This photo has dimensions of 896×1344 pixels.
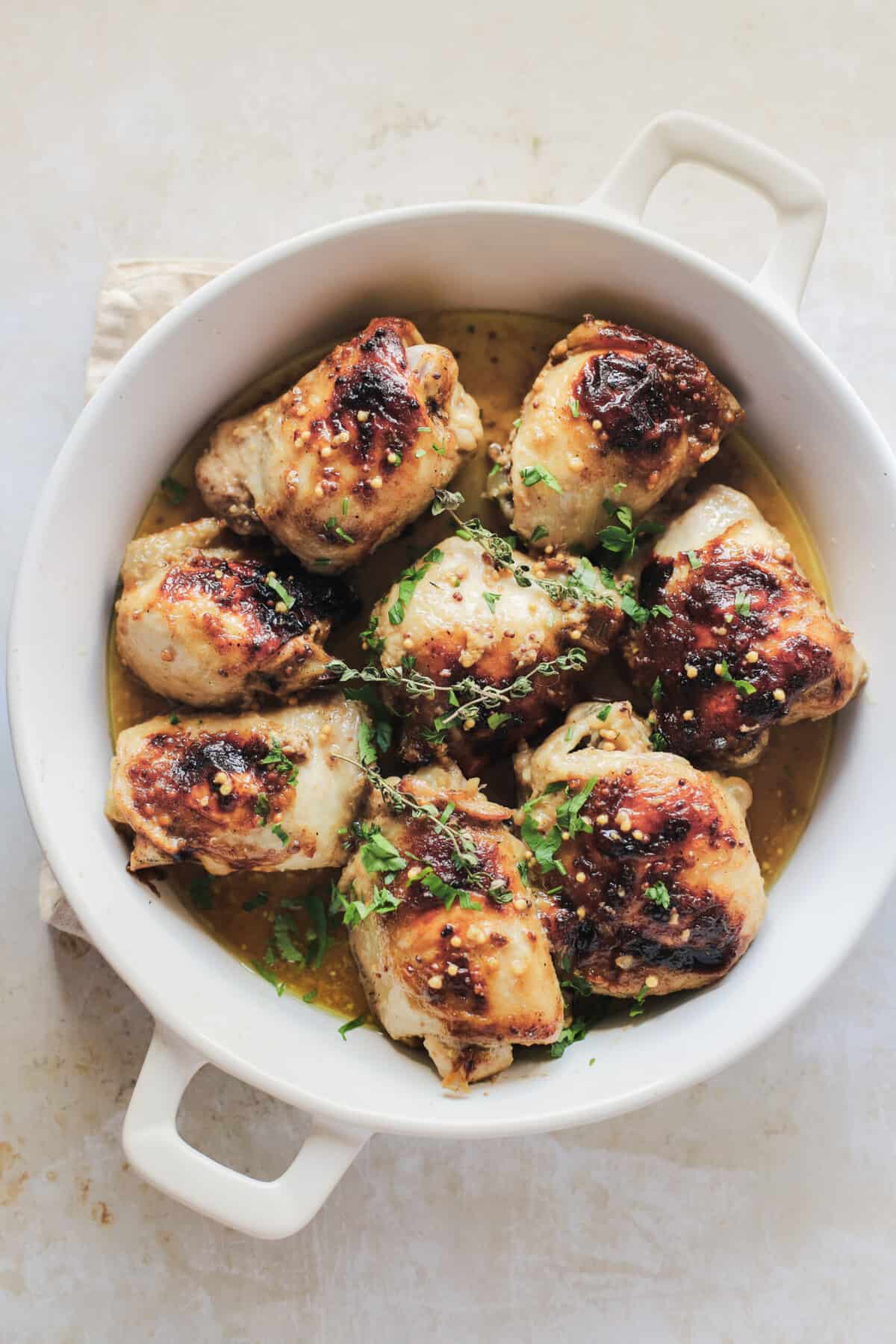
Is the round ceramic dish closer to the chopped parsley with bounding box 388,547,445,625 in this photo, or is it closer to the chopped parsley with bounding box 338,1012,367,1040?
the chopped parsley with bounding box 338,1012,367,1040

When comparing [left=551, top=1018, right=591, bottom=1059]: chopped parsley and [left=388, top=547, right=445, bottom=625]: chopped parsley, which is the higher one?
[left=388, top=547, right=445, bottom=625]: chopped parsley

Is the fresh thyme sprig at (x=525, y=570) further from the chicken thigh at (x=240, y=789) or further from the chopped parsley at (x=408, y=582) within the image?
the chicken thigh at (x=240, y=789)

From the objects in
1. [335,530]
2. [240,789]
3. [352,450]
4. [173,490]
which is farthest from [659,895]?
[173,490]

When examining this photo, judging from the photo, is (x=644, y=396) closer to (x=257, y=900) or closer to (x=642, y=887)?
(x=642, y=887)

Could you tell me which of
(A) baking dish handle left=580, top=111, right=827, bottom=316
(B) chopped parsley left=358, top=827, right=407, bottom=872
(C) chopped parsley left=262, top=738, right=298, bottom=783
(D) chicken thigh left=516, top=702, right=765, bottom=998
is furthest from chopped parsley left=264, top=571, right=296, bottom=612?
(A) baking dish handle left=580, top=111, right=827, bottom=316

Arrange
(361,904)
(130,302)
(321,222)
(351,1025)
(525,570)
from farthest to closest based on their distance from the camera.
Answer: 1. (321,222)
2. (130,302)
3. (351,1025)
4. (525,570)
5. (361,904)

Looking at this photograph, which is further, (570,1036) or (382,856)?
(570,1036)
